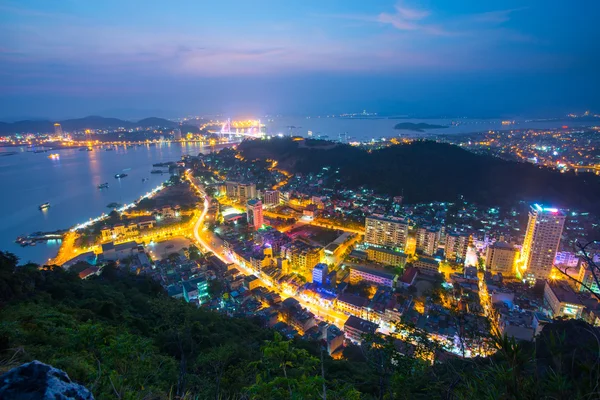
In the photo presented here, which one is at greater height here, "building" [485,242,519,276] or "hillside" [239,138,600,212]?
"hillside" [239,138,600,212]

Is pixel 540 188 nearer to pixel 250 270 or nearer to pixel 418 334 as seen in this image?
pixel 250 270

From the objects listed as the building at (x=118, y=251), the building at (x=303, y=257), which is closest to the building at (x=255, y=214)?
the building at (x=303, y=257)

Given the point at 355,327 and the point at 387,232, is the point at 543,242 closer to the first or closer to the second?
the point at 387,232

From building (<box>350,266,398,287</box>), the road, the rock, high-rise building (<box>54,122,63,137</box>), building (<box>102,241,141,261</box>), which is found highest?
high-rise building (<box>54,122,63,137</box>)

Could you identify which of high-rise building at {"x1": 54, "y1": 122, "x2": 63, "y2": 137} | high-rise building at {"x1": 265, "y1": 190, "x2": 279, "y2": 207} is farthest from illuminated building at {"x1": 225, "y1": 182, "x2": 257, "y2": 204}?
high-rise building at {"x1": 54, "y1": 122, "x2": 63, "y2": 137}

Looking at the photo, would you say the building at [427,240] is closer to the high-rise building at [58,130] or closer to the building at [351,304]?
the building at [351,304]

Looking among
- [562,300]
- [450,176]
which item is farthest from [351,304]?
[450,176]

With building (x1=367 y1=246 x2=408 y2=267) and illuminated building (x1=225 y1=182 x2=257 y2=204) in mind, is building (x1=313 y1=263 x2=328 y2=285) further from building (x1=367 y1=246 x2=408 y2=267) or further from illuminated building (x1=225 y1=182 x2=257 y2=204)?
illuminated building (x1=225 y1=182 x2=257 y2=204)
